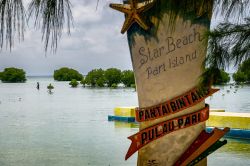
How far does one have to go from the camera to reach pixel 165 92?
4.59 metres

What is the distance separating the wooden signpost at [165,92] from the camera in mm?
4430

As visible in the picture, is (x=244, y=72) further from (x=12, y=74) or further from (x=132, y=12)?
(x=12, y=74)

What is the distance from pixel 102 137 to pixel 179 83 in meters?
7.02

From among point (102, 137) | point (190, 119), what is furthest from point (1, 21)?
point (102, 137)

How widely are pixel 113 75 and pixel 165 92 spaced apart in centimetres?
4655

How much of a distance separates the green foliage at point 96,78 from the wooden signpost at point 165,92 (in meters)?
47.7

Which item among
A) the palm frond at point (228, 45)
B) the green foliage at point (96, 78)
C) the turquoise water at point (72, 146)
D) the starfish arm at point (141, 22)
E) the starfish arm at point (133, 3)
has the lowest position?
the turquoise water at point (72, 146)

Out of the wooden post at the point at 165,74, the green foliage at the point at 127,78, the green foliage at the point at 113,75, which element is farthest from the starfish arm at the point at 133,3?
the green foliage at the point at 113,75

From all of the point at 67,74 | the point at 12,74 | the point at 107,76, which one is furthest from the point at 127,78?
the point at 12,74

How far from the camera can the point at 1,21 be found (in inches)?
67.9

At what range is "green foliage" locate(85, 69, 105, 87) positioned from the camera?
173 ft

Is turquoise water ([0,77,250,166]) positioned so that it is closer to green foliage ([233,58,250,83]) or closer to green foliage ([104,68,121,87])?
green foliage ([233,58,250,83])

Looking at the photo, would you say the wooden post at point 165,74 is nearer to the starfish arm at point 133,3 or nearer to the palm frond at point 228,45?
the starfish arm at point 133,3

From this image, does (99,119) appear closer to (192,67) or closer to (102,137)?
(102,137)
